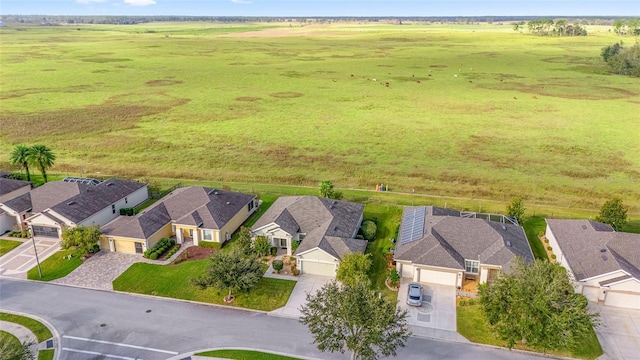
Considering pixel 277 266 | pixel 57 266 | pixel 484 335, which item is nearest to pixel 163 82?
pixel 57 266

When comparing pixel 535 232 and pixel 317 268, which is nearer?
pixel 317 268

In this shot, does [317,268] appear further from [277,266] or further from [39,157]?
[39,157]

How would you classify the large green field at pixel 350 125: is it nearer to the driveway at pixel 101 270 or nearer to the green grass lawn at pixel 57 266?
the driveway at pixel 101 270

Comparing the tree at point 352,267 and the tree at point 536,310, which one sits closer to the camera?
the tree at point 536,310

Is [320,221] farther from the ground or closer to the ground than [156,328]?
farther from the ground

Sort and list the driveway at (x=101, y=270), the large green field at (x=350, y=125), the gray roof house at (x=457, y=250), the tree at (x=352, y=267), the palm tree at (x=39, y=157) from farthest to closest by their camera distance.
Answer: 1. the large green field at (x=350, y=125)
2. the palm tree at (x=39, y=157)
3. the driveway at (x=101, y=270)
4. the gray roof house at (x=457, y=250)
5. the tree at (x=352, y=267)

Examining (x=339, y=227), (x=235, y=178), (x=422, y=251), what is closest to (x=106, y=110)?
(x=235, y=178)

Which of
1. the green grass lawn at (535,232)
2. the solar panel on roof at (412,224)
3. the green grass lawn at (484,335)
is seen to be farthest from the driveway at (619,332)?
the solar panel on roof at (412,224)
